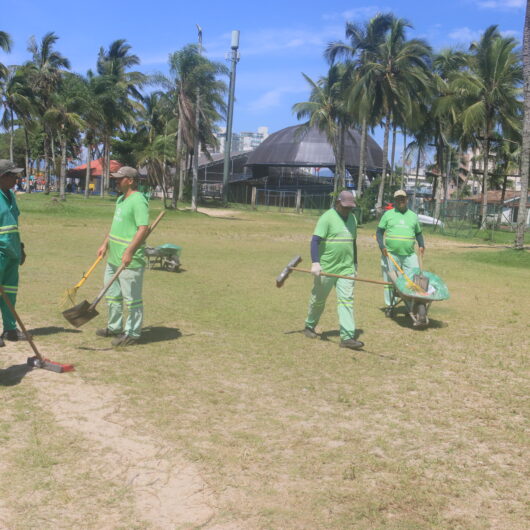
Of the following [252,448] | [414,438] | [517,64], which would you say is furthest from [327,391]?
[517,64]

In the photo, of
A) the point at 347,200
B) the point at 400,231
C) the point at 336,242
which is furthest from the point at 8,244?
the point at 400,231

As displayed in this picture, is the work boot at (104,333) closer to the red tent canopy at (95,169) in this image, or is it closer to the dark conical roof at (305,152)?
the dark conical roof at (305,152)

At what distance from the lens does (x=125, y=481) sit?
3.64 m

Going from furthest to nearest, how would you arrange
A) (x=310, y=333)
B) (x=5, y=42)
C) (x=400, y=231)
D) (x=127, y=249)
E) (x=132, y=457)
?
(x=5, y=42)
(x=400, y=231)
(x=310, y=333)
(x=127, y=249)
(x=132, y=457)

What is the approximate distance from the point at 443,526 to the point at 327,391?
7.42ft

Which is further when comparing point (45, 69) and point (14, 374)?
point (45, 69)

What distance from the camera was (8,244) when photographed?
620 centimetres

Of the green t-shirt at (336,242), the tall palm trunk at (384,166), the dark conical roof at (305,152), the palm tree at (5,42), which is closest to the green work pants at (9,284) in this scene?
the green t-shirt at (336,242)

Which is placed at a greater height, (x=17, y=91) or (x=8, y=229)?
(x=17, y=91)

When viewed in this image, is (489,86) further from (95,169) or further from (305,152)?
(95,169)

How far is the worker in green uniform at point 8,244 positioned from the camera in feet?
20.3

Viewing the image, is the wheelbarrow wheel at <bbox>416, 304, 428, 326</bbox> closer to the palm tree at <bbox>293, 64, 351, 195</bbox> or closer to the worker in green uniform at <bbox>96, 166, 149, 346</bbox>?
the worker in green uniform at <bbox>96, 166, 149, 346</bbox>

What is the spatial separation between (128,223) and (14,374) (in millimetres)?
1906

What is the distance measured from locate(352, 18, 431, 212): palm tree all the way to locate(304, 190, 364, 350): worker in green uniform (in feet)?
103
